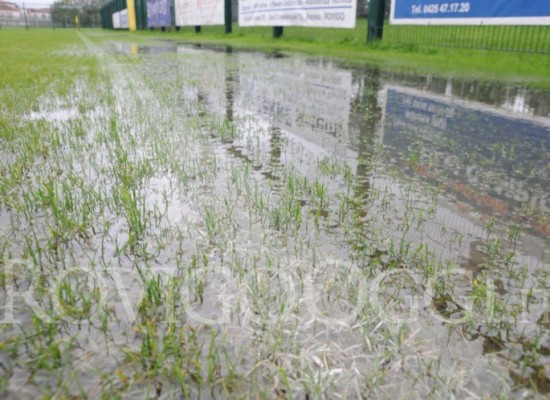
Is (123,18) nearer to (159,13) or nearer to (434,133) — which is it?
(159,13)

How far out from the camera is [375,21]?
552 inches

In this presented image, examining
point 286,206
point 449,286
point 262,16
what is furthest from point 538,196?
point 262,16

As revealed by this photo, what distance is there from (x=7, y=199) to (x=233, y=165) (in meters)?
1.60

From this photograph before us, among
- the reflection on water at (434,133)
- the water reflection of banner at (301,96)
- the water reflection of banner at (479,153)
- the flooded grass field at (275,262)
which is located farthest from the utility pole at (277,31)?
the flooded grass field at (275,262)

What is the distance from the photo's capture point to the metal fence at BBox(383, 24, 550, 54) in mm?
10344

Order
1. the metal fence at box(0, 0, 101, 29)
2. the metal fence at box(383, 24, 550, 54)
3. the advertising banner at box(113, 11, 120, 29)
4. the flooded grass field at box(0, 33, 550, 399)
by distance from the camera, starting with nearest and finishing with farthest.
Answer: the flooded grass field at box(0, 33, 550, 399), the metal fence at box(383, 24, 550, 54), the advertising banner at box(113, 11, 120, 29), the metal fence at box(0, 0, 101, 29)

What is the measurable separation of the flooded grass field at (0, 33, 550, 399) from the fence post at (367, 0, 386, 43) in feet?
33.9

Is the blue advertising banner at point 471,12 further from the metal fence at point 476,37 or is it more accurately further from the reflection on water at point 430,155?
the reflection on water at point 430,155

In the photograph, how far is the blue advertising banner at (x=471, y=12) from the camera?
9367mm

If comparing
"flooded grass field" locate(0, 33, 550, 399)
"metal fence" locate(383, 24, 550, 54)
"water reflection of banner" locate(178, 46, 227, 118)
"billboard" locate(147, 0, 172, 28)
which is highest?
"billboard" locate(147, 0, 172, 28)

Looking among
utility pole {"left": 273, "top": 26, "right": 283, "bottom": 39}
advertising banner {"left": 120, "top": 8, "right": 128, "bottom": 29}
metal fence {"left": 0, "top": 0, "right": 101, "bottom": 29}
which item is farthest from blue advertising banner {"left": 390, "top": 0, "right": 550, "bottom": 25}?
metal fence {"left": 0, "top": 0, "right": 101, "bottom": 29}

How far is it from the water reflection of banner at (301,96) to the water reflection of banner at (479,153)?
0.68 m

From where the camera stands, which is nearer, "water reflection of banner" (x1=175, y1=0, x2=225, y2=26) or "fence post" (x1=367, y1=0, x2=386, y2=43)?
"fence post" (x1=367, y1=0, x2=386, y2=43)

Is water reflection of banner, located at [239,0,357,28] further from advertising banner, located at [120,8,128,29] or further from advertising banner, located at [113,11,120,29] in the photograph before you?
advertising banner, located at [113,11,120,29]
